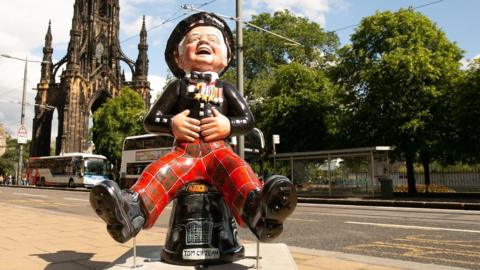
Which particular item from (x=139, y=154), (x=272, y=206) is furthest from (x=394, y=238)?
(x=139, y=154)

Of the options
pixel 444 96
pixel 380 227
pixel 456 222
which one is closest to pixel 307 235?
pixel 380 227

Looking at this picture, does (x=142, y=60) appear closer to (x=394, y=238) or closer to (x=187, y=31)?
(x=394, y=238)

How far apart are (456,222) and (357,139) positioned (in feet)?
38.1

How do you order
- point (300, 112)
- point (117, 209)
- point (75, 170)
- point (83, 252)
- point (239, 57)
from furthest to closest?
1. point (75, 170)
2. point (300, 112)
3. point (239, 57)
4. point (83, 252)
5. point (117, 209)

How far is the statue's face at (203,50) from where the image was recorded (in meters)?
4.00

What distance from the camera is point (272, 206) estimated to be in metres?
2.92

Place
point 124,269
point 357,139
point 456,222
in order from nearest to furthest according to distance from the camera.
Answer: point 124,269 → point 456,222 → point 357,139

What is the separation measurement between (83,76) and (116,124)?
46.1 ft

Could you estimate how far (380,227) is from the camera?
28.2ft

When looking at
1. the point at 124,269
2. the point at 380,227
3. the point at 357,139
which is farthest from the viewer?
the point at 357,139

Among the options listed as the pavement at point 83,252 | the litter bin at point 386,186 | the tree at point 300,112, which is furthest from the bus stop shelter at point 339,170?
the pavement at point 83,252

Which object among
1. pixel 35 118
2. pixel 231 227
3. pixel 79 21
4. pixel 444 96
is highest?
pixel 79 21

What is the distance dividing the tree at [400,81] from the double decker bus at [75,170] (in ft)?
61.1

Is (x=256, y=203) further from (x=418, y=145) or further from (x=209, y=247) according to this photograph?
(x=418, y=145)
